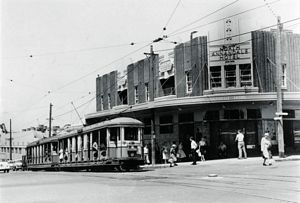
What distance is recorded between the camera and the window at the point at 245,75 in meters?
26.7

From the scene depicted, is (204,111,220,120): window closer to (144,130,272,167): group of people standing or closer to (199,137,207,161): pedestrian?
(144,130,272,167): group of people standing

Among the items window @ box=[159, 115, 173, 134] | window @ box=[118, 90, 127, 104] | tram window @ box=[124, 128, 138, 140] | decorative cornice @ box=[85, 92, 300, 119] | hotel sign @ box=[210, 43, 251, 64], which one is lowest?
tram window @ box=[124, 128, 138, 140]

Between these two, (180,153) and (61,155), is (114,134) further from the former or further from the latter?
(61,155)

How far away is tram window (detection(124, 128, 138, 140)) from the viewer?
23.1 metres

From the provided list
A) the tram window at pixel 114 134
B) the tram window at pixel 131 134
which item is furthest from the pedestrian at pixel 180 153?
the tram window at pixel 114 134

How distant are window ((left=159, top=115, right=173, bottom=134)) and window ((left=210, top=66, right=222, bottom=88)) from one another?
5042mm

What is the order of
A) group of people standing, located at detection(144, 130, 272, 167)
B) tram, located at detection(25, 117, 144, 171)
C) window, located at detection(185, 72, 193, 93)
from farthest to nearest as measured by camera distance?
window, located at detection(185, 72, 193, 93) → group of people standing, located at detection(144, 130, 272, 167) → tram, located at detection(25, 117, 144, 171)

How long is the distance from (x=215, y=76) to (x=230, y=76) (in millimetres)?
985

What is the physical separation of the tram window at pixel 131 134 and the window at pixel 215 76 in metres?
6.71

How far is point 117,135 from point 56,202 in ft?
41.6

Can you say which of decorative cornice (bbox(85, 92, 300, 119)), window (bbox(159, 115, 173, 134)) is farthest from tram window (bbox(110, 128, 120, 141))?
window (bbox(159, 115, 173, 134))

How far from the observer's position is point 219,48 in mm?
27078

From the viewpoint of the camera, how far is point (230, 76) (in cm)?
2691

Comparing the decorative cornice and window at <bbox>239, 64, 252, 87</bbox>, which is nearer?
the decorative cornice
